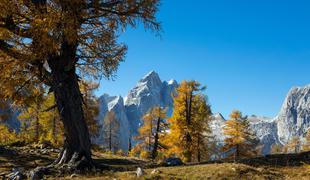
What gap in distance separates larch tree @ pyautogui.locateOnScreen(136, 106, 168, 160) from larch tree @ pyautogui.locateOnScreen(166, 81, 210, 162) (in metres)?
6.13

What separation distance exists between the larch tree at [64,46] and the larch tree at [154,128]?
2863 cm

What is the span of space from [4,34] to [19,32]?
0.88 metres

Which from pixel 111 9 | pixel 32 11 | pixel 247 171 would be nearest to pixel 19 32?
pixel 32 11

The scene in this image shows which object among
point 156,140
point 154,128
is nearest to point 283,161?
point 156,140

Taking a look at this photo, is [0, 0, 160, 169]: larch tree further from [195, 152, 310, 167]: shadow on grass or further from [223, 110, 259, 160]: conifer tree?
[223, 110, 259, 160]: conifer tree

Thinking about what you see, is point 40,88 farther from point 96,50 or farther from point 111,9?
point 111,9

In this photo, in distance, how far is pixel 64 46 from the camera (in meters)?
12.7

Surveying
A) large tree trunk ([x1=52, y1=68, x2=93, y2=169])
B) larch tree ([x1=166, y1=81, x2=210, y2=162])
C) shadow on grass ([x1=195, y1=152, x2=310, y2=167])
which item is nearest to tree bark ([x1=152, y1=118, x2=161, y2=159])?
larch tree ([x1=166, y1=81, x2=210, y2=162])

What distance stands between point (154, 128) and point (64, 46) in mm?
32929

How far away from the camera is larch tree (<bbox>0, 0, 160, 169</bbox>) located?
1117 cm

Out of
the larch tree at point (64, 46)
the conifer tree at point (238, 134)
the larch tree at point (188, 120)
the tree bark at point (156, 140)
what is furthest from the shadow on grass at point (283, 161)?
the conifer tree at point (238, 134)

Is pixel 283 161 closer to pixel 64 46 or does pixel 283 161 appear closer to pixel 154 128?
pixel 64 46

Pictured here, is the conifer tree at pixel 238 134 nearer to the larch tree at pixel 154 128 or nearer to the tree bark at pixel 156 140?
the larch tree at pixel 154 128

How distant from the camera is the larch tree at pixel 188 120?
3462cm
